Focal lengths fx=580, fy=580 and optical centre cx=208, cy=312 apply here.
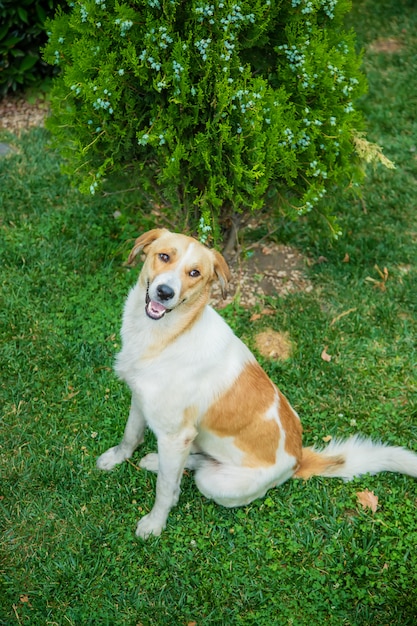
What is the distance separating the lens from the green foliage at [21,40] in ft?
20.8

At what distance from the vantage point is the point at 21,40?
6.61 metres

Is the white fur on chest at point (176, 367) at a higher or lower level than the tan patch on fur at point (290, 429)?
higher

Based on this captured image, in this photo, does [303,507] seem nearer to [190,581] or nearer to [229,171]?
[190,581]

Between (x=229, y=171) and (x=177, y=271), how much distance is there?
1.51 m

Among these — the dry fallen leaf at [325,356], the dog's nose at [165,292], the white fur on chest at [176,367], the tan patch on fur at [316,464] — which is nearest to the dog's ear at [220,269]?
the white fur on chest at [176,367]

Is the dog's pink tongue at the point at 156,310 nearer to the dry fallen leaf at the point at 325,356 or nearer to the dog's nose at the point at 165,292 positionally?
the dog's nose at the point at 165,292

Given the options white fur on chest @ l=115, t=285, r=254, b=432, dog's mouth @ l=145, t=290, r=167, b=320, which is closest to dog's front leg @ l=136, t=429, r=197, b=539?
white fur on chest @ l=115, t=285, r=254, b=432

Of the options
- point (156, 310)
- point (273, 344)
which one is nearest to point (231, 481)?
point (156, 310)

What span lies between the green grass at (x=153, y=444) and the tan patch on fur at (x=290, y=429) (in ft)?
1.42

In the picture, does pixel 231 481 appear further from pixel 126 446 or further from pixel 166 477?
pixel 126 446

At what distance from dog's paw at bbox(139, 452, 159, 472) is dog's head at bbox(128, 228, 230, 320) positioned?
1.28m

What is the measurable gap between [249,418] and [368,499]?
117 cm

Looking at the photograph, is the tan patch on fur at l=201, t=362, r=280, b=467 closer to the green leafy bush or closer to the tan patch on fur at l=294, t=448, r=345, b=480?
the tan patch on fur at l=294, t=448, r=345, b=480

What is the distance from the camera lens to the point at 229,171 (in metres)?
4.34
